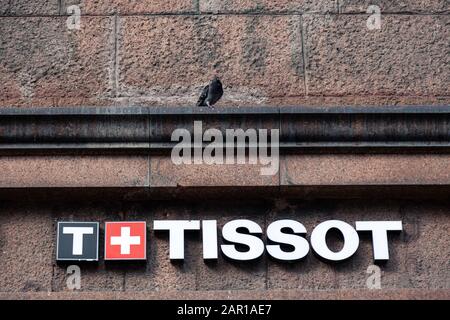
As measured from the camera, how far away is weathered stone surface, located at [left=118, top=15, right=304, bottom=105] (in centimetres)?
1185

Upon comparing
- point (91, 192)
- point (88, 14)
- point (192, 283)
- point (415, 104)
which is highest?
point (88, 14)

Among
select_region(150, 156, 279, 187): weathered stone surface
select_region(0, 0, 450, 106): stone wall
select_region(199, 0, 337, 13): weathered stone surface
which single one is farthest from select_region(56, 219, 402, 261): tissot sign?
select_region(199, 0, 337, 13): weathered stone surface

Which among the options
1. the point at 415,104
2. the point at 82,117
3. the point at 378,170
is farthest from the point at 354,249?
the point at 82,117

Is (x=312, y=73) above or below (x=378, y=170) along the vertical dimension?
above

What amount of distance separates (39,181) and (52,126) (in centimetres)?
44

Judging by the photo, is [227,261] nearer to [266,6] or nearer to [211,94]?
[211,94]

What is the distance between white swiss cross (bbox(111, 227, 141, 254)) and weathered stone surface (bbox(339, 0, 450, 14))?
2745 mm

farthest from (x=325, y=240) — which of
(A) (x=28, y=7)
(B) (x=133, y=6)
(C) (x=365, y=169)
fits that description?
(A) (x=28, y=7)

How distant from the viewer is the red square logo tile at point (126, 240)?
431 inches

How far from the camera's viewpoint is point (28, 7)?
40.0ft

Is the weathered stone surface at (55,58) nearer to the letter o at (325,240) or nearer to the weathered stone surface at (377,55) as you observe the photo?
the weathered stone surface at (377,55)

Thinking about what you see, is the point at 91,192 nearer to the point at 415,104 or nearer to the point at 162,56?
the point at 162,56

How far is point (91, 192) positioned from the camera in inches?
440

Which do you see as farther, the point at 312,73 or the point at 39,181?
the point at 312,73
